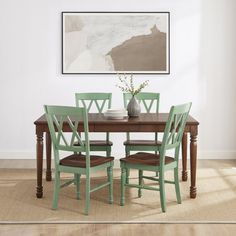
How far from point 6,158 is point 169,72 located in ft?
7.91

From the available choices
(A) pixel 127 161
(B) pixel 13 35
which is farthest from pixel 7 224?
(B) pixel 13 35

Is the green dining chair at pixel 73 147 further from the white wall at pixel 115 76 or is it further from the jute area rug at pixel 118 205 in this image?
the white wall at pixel 115 76

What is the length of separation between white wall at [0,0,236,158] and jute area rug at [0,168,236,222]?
128 cm

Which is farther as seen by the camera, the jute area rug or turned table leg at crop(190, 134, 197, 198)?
turned table leg at crop(190, 134, 197, 198)

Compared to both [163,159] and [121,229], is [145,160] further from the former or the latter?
[121,229]

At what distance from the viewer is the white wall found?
6852mm

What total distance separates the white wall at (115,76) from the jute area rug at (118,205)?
1282 mm

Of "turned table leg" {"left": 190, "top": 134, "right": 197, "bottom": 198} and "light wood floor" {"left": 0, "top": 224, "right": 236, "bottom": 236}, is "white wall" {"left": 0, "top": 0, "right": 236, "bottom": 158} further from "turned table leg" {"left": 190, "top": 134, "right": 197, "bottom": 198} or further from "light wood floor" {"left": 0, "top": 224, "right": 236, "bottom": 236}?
"light wood floor" {"left": 0, "top": 224, "right": 236, "bottom": 236}

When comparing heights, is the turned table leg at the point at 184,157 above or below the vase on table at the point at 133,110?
below

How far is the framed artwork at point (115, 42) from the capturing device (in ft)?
22.5

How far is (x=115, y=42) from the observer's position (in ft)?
22.6

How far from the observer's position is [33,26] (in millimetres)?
6867

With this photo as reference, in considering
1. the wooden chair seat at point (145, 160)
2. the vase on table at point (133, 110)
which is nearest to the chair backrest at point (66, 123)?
the wooden chair seat at point (145, 160)

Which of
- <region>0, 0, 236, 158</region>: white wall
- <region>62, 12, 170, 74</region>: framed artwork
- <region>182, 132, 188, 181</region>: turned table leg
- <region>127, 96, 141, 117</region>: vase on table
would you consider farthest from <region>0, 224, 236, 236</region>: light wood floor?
<region>62, 12, 170, 74</region>: framed artwork
